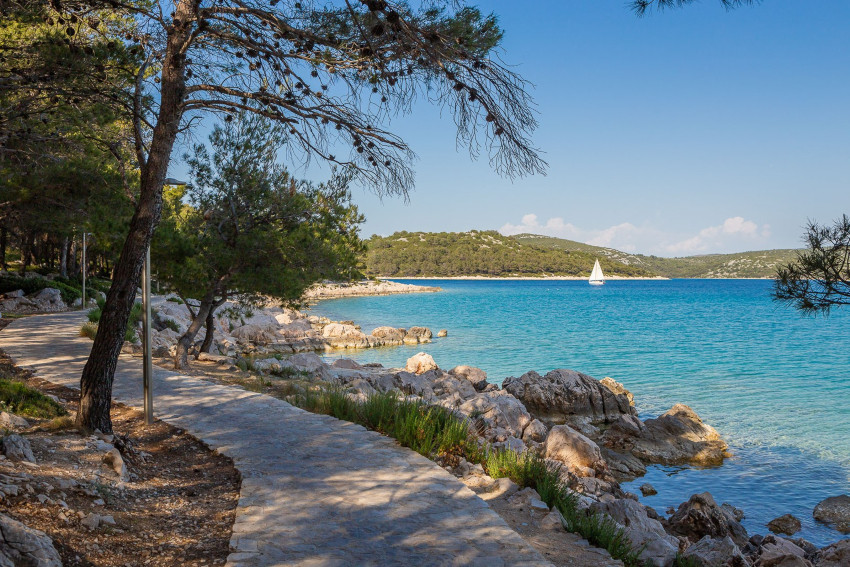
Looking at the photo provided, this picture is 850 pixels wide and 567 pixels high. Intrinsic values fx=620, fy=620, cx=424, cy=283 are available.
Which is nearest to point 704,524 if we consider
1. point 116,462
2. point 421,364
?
point 116,462

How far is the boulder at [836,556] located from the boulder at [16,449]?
8181 millimetres

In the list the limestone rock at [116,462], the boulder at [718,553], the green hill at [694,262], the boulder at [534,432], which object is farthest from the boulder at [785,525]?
the green hill at [694,262]

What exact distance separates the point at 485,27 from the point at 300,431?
498 cm

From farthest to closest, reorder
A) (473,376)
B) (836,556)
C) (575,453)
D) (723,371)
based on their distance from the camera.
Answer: (723,371), (473,376), (575,453), (836,556)

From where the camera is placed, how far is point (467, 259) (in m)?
152

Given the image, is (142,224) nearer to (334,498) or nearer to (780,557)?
(334,498)

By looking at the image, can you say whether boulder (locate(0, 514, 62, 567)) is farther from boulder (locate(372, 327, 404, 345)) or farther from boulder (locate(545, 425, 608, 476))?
boulder (locate(372, 327, 404, 345))

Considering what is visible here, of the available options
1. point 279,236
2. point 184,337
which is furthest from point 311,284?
point 184,337

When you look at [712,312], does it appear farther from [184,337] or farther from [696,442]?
[184,337]

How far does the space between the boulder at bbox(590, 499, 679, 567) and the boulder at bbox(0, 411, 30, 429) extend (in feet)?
19.4

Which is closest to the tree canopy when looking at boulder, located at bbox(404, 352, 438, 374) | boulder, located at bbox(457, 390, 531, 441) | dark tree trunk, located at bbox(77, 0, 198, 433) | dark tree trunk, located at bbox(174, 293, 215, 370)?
boulder, located at bbox(457, 390, 531, 441)

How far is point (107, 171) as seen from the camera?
562 inches

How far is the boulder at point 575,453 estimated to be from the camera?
398 inches

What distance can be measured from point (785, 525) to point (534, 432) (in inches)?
177
